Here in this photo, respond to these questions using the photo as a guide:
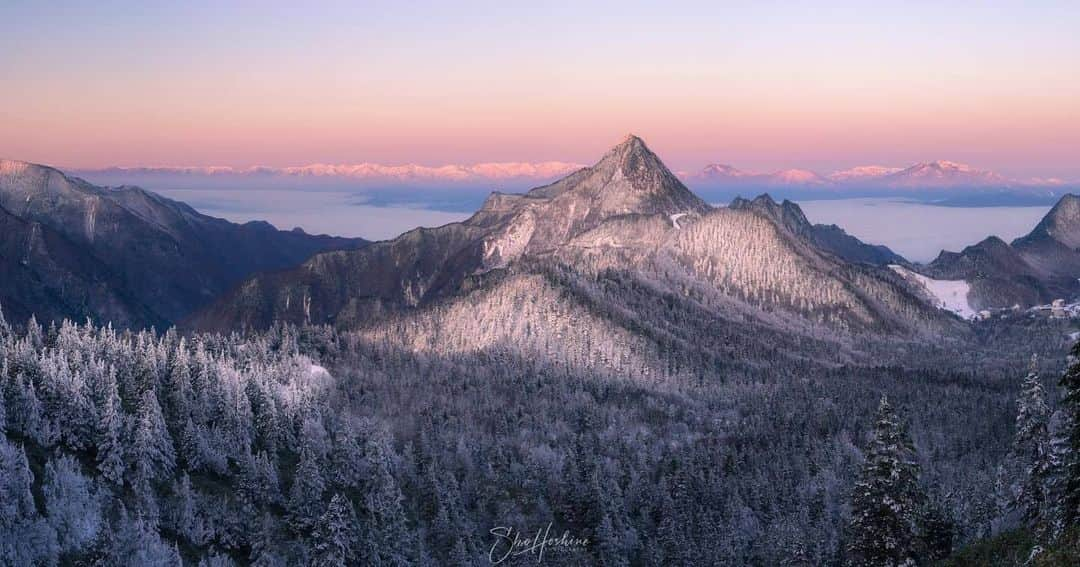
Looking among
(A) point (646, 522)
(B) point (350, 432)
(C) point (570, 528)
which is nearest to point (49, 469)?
(B) point (350, 432)

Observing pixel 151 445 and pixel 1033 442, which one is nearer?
pixel 1033 442

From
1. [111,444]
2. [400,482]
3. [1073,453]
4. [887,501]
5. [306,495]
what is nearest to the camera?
[1073,453]

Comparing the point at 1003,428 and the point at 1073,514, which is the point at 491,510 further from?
the point at 1003,428

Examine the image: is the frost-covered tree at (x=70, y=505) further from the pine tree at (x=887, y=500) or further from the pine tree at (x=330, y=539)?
the pine tree at (x=887, y=500)

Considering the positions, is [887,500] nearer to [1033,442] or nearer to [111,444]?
[1033,442]
